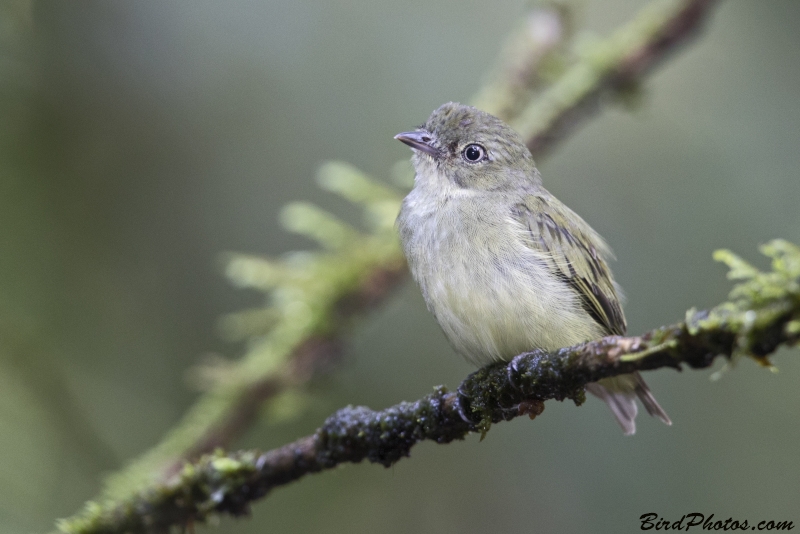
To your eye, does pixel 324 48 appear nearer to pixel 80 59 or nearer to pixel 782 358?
pixel 80 59

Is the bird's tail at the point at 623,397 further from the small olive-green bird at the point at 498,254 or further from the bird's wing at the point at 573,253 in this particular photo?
the bird's wing at the point at 573,253

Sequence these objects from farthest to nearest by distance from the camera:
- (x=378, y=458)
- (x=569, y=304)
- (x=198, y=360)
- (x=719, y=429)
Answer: (x=198, y=360) < (x=719, y=429) < (x=569, y=304) < (x=378, y=458)

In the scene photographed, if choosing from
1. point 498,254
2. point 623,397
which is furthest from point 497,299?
point 623,397

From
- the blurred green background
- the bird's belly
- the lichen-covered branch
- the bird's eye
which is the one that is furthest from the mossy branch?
the bird's belly

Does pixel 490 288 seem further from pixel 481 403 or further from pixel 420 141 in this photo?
pixel 420 141

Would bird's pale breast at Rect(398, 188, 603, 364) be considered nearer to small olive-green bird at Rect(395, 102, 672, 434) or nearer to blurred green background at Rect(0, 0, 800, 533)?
small olive-green bird at Rect(395, 102, 672, 434)

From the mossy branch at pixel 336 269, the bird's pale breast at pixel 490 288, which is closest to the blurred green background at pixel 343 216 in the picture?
the mossy branch at pixel 336 269

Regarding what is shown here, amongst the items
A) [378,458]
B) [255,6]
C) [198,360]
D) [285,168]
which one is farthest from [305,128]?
[378,458]
